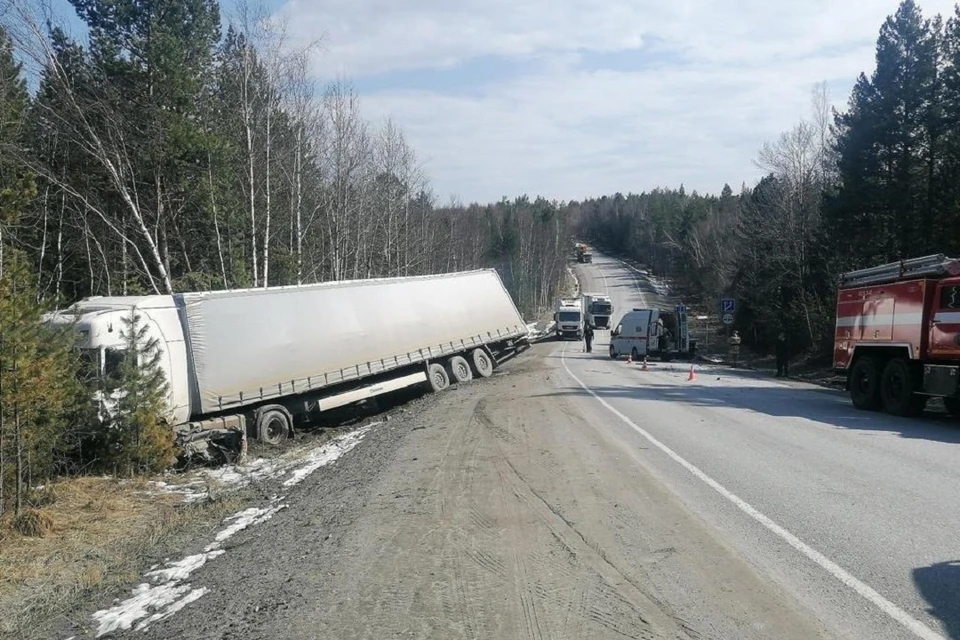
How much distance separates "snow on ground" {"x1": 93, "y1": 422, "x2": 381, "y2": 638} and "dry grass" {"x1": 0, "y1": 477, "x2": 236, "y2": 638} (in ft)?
1.24

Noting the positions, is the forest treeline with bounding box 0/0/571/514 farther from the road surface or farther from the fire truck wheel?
the fire truck wheel

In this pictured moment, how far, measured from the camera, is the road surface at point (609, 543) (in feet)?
16.6

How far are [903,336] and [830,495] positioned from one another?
982cm

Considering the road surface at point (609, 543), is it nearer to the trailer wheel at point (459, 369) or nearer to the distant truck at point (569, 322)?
the trailer wheel at point (459, 369)

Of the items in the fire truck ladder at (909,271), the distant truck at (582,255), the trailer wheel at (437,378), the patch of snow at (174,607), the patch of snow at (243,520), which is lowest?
the trailer wheel at (437,378)

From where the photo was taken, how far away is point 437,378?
2409cm

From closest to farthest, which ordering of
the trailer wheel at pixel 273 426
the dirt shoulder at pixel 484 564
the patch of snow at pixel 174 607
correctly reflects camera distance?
the dirt shoulder at pixel 484 564, the patch of snow at pixel 174 607, the trailer wheel at pixel 273 426

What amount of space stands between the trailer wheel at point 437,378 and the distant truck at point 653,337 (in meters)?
19.2

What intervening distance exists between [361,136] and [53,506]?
110 feet

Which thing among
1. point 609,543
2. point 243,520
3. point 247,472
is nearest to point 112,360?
point 247,472

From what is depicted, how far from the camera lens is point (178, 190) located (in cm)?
2662

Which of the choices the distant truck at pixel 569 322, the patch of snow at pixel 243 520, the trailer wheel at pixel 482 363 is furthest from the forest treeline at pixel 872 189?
the patch of snow at pixel 243 520

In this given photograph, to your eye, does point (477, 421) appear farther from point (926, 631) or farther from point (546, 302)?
point (546, 302)

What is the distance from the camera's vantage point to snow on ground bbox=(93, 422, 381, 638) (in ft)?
19.1
